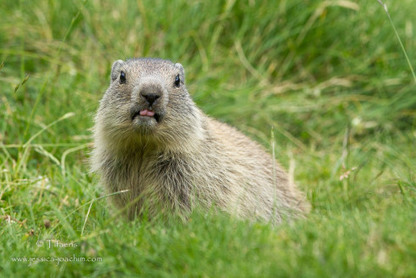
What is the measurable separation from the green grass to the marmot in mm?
415

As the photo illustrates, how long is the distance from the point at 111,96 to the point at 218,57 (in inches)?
130

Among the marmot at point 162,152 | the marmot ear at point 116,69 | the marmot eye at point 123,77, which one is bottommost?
the marmot at point 162,152

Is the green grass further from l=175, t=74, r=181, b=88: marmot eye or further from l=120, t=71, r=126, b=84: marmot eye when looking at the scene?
l=175, t=74, r=181, b=88: marmot eye

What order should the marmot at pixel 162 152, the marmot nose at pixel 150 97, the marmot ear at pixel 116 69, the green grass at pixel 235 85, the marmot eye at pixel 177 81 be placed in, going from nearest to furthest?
the marmot nose at pixel 150 97 → the marmot at pixel 162 152 → the marmot eye at pixel 177 81 → the marmot ear at pixel 116 69 → the green grass at pixel 235 85

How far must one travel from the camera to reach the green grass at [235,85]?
5.74 meters

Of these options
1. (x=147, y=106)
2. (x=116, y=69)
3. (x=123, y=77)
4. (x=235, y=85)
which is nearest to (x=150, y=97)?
(x=147, y=106)

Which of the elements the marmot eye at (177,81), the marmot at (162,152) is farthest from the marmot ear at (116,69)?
the marmot eye at (177,81)

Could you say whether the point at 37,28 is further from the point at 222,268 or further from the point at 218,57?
the point at 222,268

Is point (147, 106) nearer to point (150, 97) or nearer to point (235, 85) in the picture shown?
point (150, 97)

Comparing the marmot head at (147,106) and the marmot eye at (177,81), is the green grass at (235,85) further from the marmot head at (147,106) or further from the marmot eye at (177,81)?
the marmot eye at (177,81)

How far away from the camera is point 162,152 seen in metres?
4.90

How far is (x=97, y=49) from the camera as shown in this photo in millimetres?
7746

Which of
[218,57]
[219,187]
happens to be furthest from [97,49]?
[219,187]

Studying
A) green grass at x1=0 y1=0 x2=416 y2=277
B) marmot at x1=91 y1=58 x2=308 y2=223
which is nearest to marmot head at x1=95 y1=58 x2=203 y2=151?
marmot at x1=91 y1=58 x2=308 y2=223
